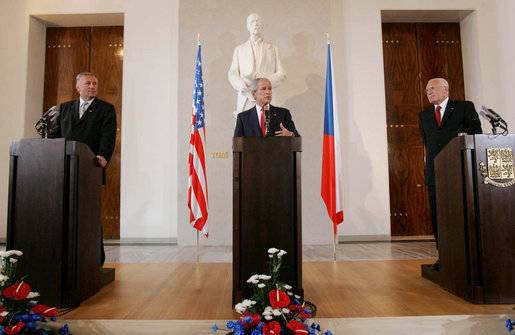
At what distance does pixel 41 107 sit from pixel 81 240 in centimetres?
473

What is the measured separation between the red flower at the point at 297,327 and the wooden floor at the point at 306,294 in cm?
48

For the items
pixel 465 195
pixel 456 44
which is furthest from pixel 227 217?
pixel 456 44

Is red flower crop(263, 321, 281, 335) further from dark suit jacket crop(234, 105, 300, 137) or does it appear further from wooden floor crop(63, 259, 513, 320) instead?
dark suit jacket crop(234, 105, 300, 137)

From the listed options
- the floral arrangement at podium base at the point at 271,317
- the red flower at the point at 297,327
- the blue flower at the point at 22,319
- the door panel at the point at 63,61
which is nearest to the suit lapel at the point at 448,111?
the floral arrangement at podium base at the point at 271,317

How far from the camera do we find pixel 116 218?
19.3ft

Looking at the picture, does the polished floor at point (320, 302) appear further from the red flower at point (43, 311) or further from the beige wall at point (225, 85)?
the beige wall at point (225, 85)

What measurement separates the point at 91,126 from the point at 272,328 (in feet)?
7.04

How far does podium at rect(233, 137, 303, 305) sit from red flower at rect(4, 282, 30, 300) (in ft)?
3.35

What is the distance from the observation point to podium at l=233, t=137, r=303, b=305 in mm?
2066

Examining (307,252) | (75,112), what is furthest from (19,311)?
(307,252)

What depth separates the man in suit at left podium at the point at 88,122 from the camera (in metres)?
2.79

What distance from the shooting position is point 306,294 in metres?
2.36

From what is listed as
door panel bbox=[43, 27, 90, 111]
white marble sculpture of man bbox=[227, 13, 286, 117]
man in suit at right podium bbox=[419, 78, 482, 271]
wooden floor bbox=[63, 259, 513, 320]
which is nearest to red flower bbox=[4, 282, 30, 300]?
wooden floor bbox=[63, 259, 513, 320]

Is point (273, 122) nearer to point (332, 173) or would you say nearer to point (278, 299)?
point (332, 173)
